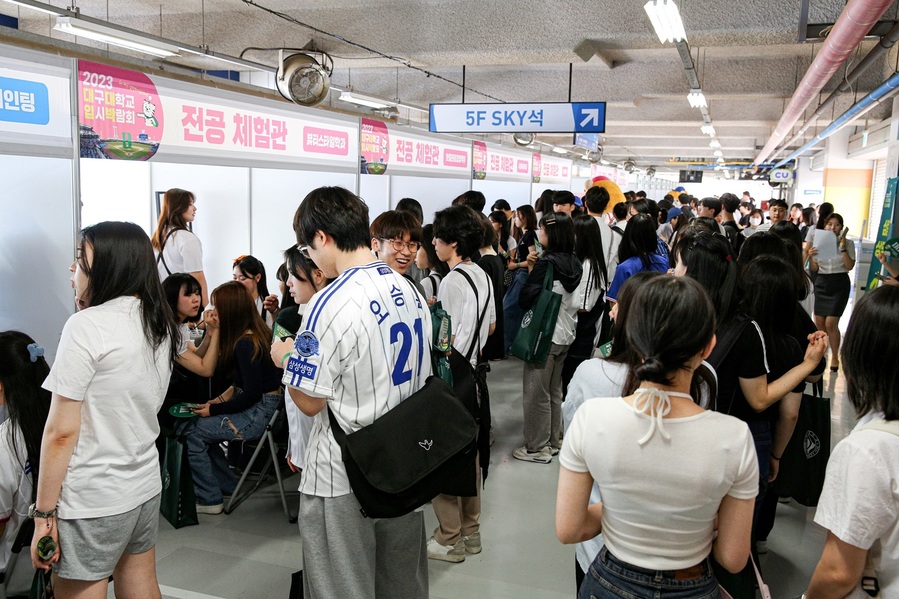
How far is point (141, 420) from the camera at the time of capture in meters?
2.10

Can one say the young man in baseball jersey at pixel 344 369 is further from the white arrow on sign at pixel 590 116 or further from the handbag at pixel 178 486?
the white arrow on sign at pixel 590 116

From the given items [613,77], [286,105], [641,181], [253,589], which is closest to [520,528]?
[253,589]

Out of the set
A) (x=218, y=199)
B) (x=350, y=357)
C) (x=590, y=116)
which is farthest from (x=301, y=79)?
(x=350, y=357)

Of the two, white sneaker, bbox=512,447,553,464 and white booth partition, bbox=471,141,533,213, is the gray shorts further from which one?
white booth partition, bbox=471,141,533,213

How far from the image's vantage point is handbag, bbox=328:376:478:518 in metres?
1.89

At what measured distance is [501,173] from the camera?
387 inches

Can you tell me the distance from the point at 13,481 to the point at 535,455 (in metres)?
3.00

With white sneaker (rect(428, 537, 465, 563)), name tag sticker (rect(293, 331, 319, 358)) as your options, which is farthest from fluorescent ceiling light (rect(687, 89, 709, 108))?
name tag sticker (rect(293, 331, 319, 358))

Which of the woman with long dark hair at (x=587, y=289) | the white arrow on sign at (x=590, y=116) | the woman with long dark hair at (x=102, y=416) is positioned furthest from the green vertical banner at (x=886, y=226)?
the woman with long dark hair at (x=102, y=416)

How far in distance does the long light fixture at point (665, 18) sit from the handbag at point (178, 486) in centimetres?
359

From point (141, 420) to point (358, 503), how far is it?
27.4 inches

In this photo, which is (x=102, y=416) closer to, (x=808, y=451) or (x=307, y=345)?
(x=307, y=345)

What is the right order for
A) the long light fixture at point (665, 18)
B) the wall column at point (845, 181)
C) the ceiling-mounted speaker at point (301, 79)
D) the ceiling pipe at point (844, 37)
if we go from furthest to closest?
the wall column at point (845, 181)
the ceiling-mounted speaker at point (301, 79)
the long light fixture at point (665, 18)
the ceiling pipe at point (844, 37)

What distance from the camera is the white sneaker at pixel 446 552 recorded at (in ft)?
10.8
